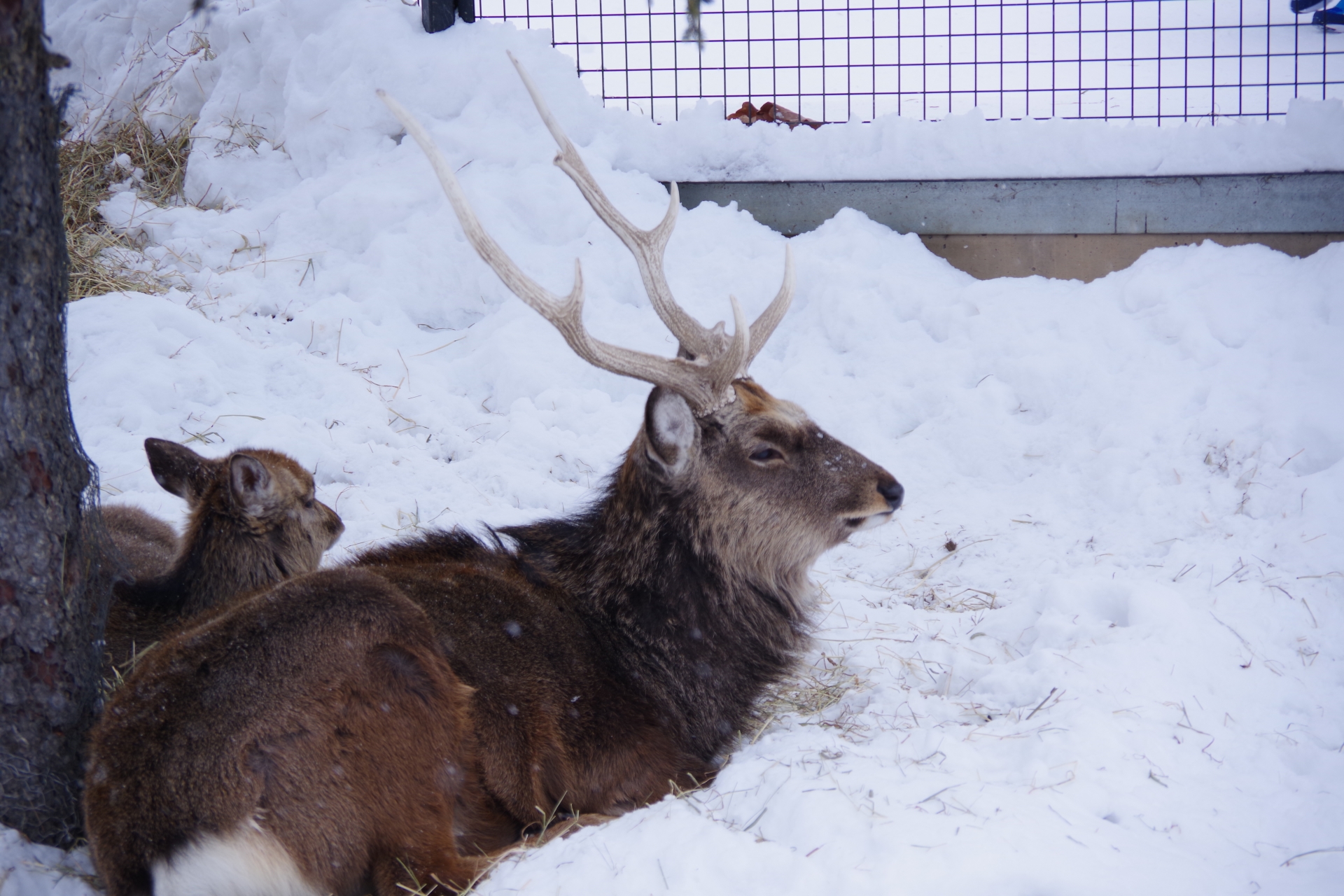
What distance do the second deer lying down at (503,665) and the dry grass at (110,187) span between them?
4127 mm

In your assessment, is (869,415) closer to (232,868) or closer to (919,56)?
(919,56)

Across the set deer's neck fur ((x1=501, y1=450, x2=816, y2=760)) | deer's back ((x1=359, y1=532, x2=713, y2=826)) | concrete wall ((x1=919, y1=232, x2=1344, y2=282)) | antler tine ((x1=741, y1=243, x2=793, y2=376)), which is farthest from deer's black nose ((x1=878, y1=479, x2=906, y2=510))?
concrete wall ((x1=919, y1=232, x2=1344, y2=282))

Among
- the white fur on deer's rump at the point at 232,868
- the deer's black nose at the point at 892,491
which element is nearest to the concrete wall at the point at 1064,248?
the deer's black nose at the point at 892,491

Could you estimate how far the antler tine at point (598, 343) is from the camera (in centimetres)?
343

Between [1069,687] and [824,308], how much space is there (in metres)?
3.86

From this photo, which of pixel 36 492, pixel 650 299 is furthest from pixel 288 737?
pixel 650 299

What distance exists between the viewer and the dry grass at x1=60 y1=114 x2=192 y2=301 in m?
6.86

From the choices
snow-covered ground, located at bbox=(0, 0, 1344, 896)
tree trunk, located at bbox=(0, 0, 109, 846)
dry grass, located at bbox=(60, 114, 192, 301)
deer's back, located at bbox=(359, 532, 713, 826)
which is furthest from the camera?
dry grass, located at bbox=(60, 114, 192, 301)

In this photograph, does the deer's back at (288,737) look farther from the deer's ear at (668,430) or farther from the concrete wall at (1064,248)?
the concrete wall at (1064,248)

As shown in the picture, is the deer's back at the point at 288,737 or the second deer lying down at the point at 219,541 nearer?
the deer's back at the point at 288,737

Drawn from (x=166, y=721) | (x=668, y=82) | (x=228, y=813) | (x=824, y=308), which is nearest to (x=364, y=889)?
(x=228, y=813)

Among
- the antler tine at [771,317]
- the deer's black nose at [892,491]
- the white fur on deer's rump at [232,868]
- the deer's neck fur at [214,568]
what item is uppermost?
the antler tine at [771,317]

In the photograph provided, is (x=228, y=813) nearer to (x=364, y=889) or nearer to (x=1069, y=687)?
(x=364, y=889)

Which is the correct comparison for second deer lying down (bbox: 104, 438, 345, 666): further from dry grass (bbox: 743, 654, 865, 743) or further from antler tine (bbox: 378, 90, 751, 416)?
dry grass (bbox: 743, 654, 865, 743)
